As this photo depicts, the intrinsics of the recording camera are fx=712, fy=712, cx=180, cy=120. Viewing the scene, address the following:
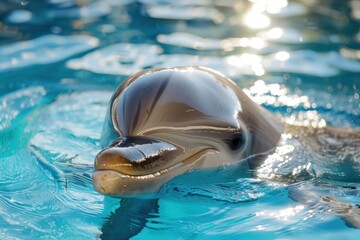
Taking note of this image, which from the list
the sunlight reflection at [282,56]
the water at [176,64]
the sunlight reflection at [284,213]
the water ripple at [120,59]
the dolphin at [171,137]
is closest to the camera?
the dolphin at [171,137]

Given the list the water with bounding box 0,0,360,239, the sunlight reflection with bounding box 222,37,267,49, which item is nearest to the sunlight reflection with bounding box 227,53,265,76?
the water with bounding box 0,0,360,239

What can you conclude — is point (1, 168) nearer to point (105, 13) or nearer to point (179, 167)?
point (179, 167)

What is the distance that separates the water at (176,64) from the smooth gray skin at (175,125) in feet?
0.58

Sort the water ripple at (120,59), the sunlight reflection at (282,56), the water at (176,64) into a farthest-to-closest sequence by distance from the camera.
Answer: the sunlight reflection at (282,56)
the water ripple at (120,59)
the water at (176,64)

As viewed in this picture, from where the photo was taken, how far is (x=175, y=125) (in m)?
4.55

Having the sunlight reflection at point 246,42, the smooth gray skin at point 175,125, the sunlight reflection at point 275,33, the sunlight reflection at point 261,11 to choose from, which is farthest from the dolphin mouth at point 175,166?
the sunlight reflection at point 261,11

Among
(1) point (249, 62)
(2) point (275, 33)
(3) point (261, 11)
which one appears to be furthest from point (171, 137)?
(3) point (261, 11)

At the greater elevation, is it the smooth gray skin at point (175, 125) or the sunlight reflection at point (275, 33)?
the smooth gray skin at point (175, 125)

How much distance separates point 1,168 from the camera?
568 centimetres

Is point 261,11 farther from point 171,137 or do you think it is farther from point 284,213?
point 171,137

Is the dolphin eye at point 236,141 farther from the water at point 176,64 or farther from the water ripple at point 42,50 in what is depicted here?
the water ripple at point 42,50

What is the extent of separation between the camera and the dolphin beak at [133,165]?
3.85 m

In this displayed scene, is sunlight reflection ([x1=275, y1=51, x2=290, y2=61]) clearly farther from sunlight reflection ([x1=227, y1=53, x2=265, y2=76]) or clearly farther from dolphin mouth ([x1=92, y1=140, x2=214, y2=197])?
dolphin mouth ([x1=92, y1=140, x2=214, y2=197])

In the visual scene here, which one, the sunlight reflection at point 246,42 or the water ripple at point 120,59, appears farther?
the sunlight reflection at point 246,42
